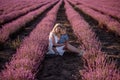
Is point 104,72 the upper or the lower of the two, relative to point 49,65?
upper

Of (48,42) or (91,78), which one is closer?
(91,78)

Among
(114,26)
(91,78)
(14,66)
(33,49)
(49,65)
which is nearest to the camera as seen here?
(91,78)

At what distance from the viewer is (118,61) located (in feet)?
23.2

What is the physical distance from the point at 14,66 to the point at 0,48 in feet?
11.9

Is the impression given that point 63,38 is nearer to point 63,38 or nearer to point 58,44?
point 63,38

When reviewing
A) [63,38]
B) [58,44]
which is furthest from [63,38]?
[58,44]

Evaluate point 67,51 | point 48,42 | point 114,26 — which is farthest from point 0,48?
point 114,26

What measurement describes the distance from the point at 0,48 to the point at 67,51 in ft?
7.19

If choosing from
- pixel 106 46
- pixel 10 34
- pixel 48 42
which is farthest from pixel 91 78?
pixel 10 34

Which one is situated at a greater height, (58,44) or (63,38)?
(63,38)

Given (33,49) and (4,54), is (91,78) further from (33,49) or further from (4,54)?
(4,54)

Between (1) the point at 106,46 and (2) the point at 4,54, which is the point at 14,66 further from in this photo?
(1) the point at 106,46

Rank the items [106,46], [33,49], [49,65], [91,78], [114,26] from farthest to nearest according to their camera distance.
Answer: [114,26], [106,46], [49,65], [33,49], [91,78]

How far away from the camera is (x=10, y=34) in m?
10.3
